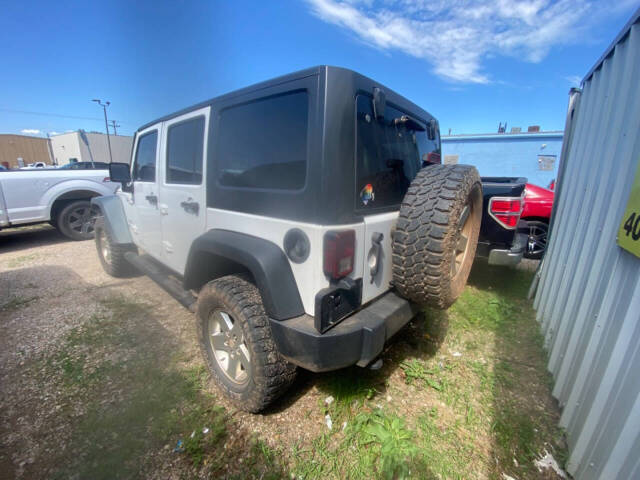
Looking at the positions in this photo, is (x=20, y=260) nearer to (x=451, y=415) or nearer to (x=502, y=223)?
(x=451, y=415)

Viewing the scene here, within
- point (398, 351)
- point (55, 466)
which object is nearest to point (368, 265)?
point (398, 351)

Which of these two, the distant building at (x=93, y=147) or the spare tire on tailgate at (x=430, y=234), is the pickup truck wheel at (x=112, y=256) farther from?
the distant building at (x=93, y=147)

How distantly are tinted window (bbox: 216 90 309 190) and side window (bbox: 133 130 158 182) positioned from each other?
4.84 ft

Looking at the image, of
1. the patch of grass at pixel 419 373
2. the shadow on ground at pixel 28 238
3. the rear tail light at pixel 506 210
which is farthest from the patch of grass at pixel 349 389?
the shadow on ground at pixel 28 238

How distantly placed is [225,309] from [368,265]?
103 centimetres

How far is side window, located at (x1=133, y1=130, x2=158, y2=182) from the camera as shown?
3034mm

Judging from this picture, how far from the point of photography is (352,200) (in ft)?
5.02

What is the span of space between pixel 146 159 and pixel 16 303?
2.65 meters

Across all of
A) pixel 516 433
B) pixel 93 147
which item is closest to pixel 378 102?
pixel 516 433

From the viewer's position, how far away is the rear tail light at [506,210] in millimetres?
3217

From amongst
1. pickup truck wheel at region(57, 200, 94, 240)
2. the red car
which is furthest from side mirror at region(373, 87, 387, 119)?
pickup truck wheel at region(57, 200, 94, 240)

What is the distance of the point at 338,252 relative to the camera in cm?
146

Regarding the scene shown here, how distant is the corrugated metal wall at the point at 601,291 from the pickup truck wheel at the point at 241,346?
1.71m

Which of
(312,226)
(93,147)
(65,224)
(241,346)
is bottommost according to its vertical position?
(65,224)
